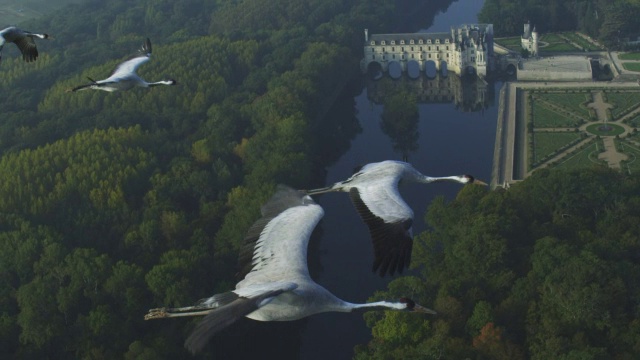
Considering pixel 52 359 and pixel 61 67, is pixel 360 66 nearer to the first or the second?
pixel 61 67

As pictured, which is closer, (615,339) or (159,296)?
(615,339)

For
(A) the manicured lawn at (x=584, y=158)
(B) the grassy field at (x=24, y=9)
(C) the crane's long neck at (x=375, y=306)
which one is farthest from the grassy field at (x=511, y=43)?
(C) the crane's long neck at (x=375, y=306)

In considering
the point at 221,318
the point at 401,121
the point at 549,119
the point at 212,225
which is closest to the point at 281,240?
the point at 221,318

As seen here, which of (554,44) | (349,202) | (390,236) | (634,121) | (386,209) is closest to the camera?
(390,236)

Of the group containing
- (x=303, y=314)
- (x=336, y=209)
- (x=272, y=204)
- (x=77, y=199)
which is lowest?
(x=336, y=209)

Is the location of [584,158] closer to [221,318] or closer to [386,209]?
[386,209]

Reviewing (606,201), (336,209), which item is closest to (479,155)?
(336,209)
